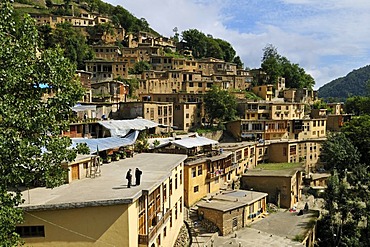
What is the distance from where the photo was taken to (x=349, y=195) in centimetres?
2888

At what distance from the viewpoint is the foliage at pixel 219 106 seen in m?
44.0

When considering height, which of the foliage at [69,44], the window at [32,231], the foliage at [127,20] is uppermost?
the foliage at [127,20]

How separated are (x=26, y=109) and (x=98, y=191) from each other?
17.6 ft

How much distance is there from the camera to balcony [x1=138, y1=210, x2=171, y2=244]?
519 inches

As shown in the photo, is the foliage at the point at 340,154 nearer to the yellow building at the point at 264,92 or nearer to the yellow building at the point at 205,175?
the yellow building at the point at 205,175

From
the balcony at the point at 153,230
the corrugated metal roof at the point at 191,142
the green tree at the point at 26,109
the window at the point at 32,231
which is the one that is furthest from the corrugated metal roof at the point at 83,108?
the green tree at the point at 26,109

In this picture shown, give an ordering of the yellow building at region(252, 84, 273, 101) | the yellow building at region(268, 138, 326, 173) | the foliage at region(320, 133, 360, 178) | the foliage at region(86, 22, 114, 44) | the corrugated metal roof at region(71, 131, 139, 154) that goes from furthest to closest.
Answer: the foliage at region(86, 22, 114, 44) < the yellow building at region(252, 84, 273, 101) < the yellow building at region(268, 138, 326, 173) < the foliage at region(320, 133, 360, 178) < the corrugated metal roof at region(71, 131, 139, 154)

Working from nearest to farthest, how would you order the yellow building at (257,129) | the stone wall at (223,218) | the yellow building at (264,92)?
the stone wall at (223,218), the yellow building at (257,129), the yellow building at (264,92)

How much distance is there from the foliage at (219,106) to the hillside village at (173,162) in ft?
5.37

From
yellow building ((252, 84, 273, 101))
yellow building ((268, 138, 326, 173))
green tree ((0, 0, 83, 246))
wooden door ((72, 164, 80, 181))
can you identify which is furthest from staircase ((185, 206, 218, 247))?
yellow building ((252, 84, 273, 101))

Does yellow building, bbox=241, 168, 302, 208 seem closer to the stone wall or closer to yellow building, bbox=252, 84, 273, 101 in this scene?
the stone wall

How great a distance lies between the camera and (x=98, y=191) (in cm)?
1334

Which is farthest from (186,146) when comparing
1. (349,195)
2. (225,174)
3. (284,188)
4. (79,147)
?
(79,147)

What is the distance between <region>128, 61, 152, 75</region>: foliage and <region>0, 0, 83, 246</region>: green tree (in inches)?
1919
